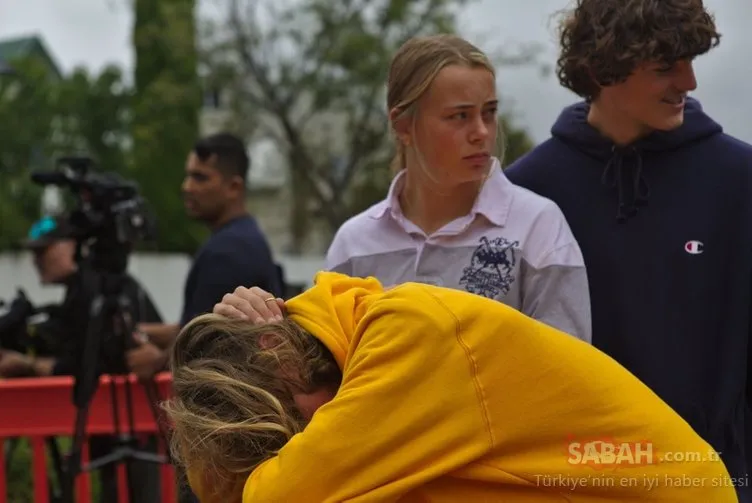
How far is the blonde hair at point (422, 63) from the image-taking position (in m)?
2.35

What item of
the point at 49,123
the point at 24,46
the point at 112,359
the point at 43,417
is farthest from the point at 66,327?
the point at 24,46

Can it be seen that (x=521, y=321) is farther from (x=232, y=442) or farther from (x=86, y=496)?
(x=86, y=496)

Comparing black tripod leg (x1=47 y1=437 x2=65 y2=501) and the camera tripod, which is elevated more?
the camera tripod

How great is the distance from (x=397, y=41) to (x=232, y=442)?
20596mm

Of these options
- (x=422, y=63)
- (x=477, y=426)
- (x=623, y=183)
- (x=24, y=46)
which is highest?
(x=24, y=46)

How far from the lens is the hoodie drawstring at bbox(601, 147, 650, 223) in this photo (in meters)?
2.36

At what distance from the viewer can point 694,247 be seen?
2.29 metres

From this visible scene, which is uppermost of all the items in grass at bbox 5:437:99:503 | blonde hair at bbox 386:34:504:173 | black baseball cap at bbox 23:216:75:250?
blonde hair at bbox 386:34:504:173

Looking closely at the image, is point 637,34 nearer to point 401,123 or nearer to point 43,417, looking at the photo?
point 401,123

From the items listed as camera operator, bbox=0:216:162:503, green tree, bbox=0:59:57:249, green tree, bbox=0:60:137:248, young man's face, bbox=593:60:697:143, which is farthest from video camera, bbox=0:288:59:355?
green tree, bbox=0:59:57:249

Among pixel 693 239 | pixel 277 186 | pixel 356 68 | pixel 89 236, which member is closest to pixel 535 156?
pixel 693 239

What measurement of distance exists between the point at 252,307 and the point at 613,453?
0.65m

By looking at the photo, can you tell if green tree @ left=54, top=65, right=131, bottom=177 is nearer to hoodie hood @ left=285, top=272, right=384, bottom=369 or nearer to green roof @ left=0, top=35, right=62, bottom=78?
green roof @ left=0, top=35, right=62, bottom=78

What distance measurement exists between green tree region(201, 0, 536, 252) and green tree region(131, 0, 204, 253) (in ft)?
3.31
